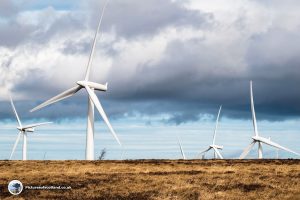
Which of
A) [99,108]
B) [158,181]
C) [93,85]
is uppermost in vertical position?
[93,85]

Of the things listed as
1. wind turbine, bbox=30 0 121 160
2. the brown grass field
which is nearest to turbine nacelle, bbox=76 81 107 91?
wind turbine, bbox=30 0 121 160

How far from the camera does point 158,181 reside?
50406mm

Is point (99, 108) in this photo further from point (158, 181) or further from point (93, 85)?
point (158, 181)

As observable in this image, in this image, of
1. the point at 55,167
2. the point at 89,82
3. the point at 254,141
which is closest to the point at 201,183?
the point at 55,167

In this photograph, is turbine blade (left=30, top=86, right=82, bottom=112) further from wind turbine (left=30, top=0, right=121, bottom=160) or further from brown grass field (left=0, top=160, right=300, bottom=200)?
brown grass field (left=0, top=160, right=300, bottom=200)

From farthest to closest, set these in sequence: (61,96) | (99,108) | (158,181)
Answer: (61,96) < (99,108) < (158,181)

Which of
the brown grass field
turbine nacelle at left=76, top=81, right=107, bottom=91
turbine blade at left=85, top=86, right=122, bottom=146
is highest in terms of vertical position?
turbine nacelle at left=76, top=81, right=107, bottom=91

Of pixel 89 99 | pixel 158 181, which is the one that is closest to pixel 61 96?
pixel 89 99

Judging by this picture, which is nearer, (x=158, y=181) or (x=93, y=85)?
(x=158, y=181)

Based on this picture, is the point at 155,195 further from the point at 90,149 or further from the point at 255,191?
the point at 90,149

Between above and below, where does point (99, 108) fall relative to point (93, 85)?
below

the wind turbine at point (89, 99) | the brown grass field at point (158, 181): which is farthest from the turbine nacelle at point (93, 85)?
the brown grass field at point (158, 181)

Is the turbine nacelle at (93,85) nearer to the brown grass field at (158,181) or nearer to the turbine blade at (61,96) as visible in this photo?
the turbine blade at (61,96)

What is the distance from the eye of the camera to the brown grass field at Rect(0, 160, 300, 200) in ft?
140
